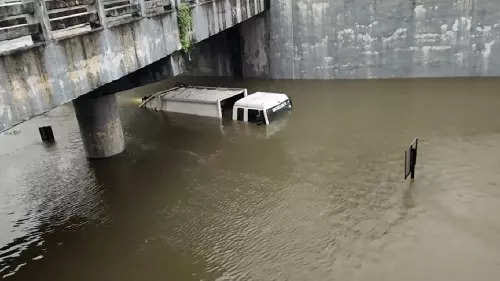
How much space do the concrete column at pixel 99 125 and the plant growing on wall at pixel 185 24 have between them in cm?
407

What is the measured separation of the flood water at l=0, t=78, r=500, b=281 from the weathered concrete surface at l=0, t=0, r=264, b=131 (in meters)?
4.18

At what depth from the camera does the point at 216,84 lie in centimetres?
2517

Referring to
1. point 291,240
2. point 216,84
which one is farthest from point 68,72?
point 216,84

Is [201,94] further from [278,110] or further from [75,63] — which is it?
[75,63]

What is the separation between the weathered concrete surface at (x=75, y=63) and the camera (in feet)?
23.4

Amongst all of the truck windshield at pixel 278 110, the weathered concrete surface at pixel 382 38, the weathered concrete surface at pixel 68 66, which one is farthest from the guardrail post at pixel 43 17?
the weathered concrete surface at pixel 382 38

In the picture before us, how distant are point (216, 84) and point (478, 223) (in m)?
17.5

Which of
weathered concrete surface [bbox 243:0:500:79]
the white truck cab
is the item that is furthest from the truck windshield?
weathered concrete surface [bbox 243:0:500:79]

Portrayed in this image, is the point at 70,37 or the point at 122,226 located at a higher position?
the point at 70,37

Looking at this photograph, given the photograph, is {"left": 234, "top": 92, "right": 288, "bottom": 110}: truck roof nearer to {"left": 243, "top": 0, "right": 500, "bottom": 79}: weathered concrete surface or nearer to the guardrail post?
{"left": 243, "top": 0, "right": 500, "bottom": 79}: weathered concrete surface

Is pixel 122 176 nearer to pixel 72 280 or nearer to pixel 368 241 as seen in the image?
pixel 72 280

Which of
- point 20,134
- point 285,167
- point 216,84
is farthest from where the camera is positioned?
point 216,84

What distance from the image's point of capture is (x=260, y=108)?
1770 cm

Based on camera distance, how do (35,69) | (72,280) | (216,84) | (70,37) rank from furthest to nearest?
(216,84) → (72,280) → (70,37) → (35,69)
